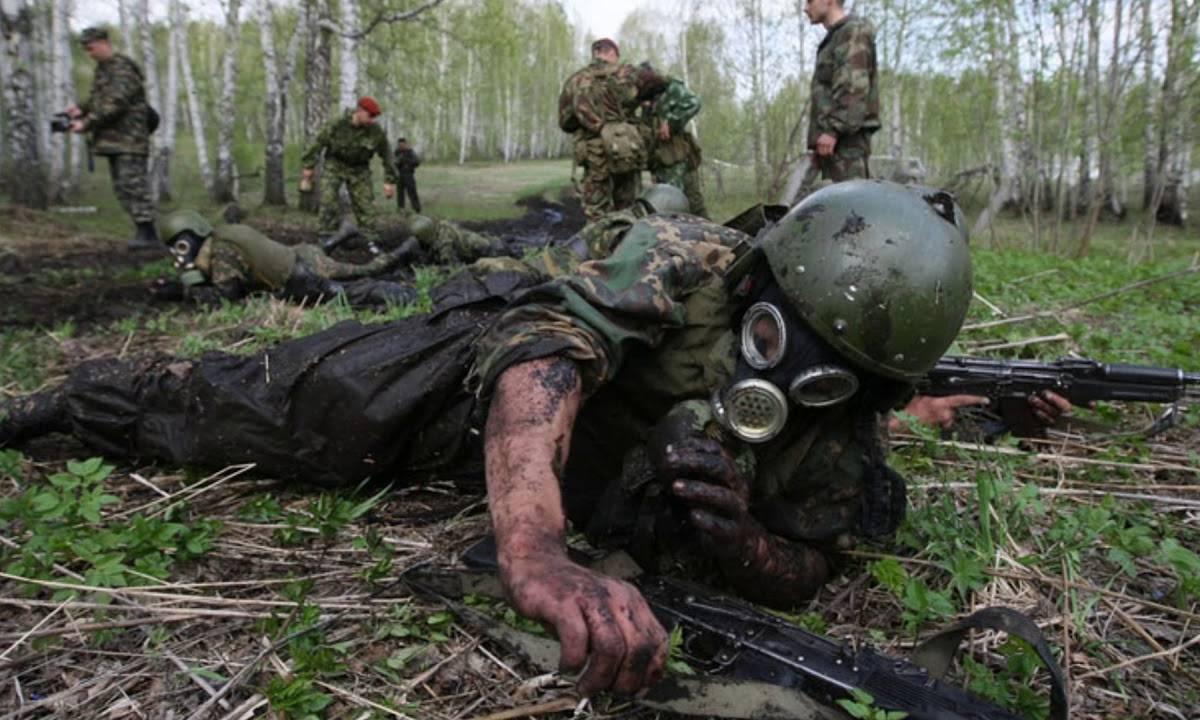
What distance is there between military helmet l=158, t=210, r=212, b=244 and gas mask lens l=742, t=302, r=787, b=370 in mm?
4999

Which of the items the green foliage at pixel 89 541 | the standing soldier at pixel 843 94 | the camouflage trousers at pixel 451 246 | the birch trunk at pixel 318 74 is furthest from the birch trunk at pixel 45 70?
the green foliage at pixel 89 541

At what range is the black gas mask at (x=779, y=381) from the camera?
166cm

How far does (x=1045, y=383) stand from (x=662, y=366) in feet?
5.78

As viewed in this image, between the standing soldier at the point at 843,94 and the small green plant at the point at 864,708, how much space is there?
16.3 feet

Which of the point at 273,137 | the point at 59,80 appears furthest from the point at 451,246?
the point at 59,80

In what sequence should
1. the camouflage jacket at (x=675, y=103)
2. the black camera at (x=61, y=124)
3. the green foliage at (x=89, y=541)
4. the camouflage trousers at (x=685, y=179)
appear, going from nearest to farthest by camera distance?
the green foliage at (x=89, y=541)
the camouflage jacket at (x=675, y=103)
the black camera at (x=61, y=124)
the camouflage trousers at (x=685, y=179)

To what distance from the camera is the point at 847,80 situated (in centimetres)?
557

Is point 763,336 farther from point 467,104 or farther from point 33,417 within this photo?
point 467,104

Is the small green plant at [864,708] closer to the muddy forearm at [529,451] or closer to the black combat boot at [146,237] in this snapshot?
the muddy forearm at [529,451]

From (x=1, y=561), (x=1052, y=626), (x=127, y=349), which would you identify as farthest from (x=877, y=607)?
(x=127, y=349)

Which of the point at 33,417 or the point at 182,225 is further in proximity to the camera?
the point at 182,225

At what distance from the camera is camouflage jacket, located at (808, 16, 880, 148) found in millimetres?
5562

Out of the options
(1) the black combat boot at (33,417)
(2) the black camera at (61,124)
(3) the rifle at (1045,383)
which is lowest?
(1) the black combat boot at (33,417)

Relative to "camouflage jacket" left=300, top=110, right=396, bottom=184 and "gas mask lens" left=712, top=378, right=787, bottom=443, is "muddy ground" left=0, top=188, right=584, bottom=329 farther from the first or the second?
"gas mask lens" left=712, top=378, right=787, bottom=443
